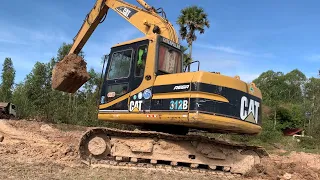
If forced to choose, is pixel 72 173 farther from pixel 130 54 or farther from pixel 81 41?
pixel 81 41

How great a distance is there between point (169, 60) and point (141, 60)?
2.37ft

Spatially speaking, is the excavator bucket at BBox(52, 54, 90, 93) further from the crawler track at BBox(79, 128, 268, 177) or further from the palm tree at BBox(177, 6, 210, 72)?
the palm tree at BBox(177, 6, 210, 72)

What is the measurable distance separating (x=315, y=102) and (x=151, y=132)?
3614 cm

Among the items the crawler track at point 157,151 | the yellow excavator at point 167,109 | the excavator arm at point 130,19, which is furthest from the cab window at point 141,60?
the crawler track at point 157,151

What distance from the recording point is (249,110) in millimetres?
9062

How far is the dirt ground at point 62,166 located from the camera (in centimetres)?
768

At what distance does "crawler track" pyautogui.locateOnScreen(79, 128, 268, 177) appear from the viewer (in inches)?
356

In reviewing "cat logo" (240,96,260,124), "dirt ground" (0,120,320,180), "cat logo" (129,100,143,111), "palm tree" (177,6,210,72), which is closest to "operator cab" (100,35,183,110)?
"cat logo" (129,100,143,111)

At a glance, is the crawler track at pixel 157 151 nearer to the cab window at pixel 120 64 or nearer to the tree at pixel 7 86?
→ the cab window at pixel 120 64

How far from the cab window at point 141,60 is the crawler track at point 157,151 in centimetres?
146

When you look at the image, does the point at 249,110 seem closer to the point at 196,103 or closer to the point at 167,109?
the point at 196,103

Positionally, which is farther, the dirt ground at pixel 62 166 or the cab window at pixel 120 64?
the cab window at pixel 120 64

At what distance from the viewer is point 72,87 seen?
39.0ft

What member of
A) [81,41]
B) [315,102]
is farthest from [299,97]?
[81,41]
